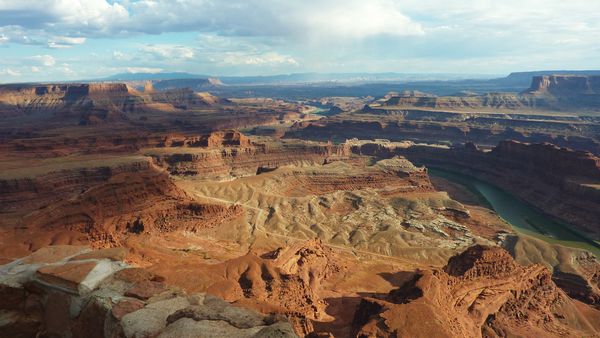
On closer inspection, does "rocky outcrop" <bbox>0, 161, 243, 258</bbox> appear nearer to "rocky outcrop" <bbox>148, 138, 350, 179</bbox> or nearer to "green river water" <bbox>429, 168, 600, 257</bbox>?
"rocky outcrop" <bbox>148, 138, 350, 179</bbox>

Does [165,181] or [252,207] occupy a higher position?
[165,181]

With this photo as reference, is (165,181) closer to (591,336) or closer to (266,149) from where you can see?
(266,149)

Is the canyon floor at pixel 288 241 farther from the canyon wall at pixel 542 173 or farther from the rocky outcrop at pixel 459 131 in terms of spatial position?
the rocky outcrop at pixel 459 131

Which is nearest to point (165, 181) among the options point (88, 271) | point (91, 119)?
point (88, 271)

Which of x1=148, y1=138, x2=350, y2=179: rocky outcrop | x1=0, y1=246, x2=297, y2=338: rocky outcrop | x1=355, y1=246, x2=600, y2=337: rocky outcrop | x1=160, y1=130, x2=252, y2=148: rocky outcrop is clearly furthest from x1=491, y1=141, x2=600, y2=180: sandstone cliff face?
x1=0, y1=246, x2=297, y2=338: rocky outcrop

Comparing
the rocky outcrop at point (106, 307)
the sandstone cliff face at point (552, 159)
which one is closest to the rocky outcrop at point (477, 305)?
the rocky outcrop at point (106, 307)
